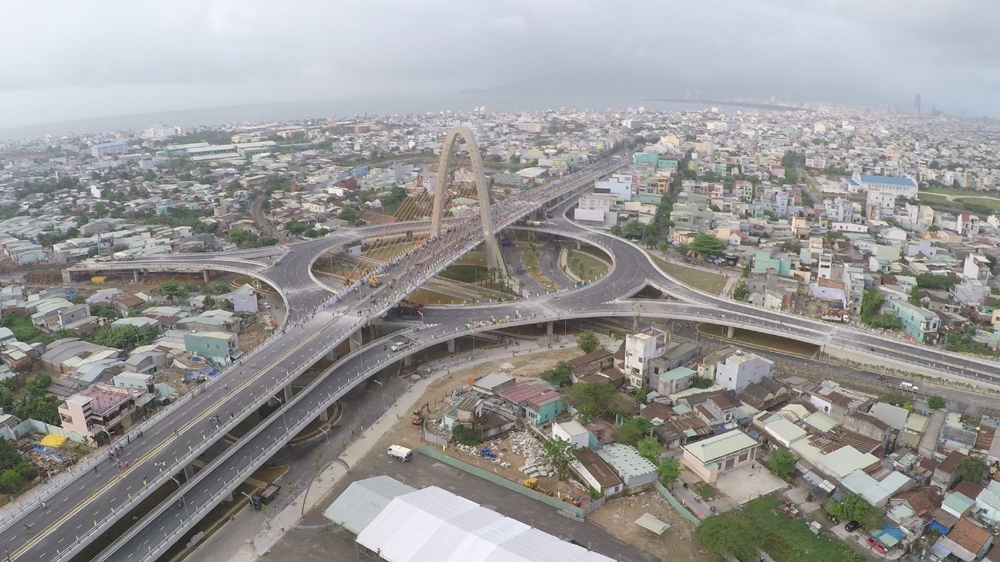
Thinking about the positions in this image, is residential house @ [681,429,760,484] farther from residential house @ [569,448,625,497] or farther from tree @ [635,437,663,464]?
residential house @ [569,448,625,497]

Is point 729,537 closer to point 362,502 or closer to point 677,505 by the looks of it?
point 677,505

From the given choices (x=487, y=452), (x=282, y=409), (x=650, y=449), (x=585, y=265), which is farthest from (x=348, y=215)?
(x=650, y=449)

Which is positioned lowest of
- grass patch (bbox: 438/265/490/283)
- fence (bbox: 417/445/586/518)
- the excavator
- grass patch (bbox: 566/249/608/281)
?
fence (bbox: 417/445/586/518)

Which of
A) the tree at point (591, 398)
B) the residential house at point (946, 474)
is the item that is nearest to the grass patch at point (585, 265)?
the tree at point (591, 398)

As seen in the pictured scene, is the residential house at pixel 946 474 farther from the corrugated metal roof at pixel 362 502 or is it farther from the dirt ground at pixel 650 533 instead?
the corrugated metal roof at pixel 362 502

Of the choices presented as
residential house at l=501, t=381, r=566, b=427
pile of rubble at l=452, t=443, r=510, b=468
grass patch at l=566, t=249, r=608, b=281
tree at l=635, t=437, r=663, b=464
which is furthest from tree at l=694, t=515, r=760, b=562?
grass patch at l=566, t=249, r=608, b=281

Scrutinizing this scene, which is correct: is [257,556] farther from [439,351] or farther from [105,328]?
[105,328]
